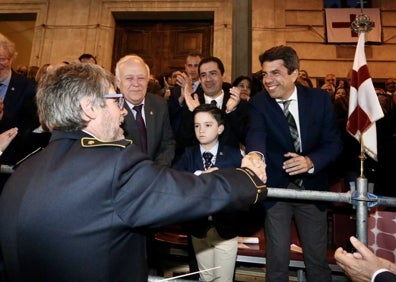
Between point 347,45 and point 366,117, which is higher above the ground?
point 347,45

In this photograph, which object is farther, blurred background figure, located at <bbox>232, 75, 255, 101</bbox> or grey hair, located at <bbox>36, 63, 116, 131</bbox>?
blurred background figure, located at <bbox>232, 75, 255, 101</bbox>

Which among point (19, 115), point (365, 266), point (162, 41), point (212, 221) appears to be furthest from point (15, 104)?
point (162, 41)

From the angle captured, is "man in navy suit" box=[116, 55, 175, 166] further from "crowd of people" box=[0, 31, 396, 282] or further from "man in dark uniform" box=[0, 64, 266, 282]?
"man in dark uniform" box=[0, 64, 266, 282]

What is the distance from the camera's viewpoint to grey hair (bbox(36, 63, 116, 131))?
66.2 inches

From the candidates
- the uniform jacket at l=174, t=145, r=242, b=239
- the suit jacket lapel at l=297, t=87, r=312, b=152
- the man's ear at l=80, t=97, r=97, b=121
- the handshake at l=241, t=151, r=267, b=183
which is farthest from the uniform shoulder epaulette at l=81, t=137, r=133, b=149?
the suit jacket lapel at l=297, t=87, r=312, b=152

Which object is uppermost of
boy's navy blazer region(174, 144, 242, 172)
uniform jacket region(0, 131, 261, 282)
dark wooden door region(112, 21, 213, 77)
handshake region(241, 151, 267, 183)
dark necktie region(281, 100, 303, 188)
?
dark wooden door region(112, 21, 213, 77)

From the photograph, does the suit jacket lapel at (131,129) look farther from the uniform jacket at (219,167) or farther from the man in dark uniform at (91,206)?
the man in dark uniform at (91,206)

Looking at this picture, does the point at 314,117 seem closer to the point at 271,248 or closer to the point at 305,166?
the point at 305,166

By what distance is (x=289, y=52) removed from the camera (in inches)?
127

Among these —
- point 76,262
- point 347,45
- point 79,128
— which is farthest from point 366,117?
point 347,45

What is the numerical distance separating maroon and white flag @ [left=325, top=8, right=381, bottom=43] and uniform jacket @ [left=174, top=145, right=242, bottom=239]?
8227 millimetres

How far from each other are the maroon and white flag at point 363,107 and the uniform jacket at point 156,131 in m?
1.83

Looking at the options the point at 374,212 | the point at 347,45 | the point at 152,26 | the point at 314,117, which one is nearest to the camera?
the point at 374,212

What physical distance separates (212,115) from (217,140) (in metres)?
0.27
